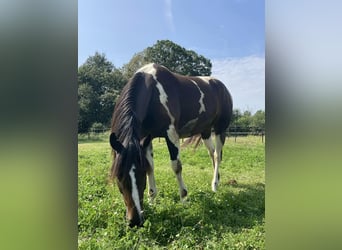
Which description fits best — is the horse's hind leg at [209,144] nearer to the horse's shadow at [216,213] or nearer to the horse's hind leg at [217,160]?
the horse's hind leg at [217,160]

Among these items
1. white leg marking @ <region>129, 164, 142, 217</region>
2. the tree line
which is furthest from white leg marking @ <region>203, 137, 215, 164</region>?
white leg marking @ <region>129, 164, 142, 217</region>

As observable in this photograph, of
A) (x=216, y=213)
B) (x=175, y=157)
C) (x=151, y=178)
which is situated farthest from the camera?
(x=175, y=157)

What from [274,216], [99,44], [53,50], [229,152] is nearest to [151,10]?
[99,44]

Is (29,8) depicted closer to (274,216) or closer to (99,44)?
(99,44)

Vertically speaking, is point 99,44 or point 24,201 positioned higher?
point 99,44

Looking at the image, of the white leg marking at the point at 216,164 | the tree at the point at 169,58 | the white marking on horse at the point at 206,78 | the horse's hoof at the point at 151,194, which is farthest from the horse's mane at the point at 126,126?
the white leg marking at the point at 216,164

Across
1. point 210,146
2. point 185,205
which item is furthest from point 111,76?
point 185,205

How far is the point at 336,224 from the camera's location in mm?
1558

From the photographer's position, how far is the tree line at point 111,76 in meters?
2.23

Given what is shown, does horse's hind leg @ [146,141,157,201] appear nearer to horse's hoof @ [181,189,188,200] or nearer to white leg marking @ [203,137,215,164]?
horse's hoof @ [181,189,188,200]

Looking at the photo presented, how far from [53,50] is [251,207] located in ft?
6.87

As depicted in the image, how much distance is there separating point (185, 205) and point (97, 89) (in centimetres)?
134

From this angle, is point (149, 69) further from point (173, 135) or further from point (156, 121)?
point (173, 135)

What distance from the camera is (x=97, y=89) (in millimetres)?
2381
